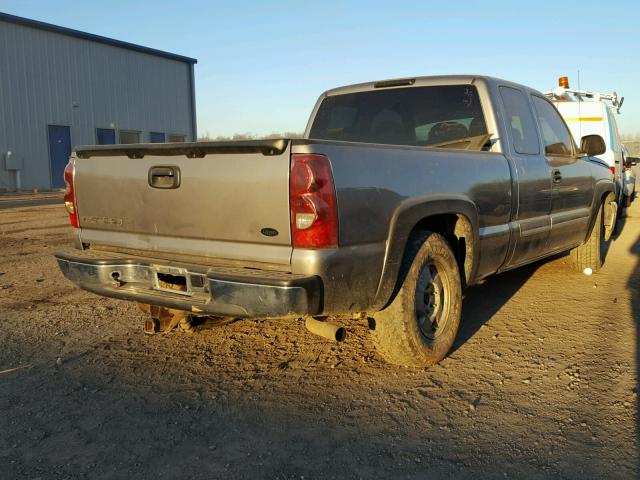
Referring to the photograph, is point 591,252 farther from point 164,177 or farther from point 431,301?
point 164,177

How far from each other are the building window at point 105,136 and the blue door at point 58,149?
147cm

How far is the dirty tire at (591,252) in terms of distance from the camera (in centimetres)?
648

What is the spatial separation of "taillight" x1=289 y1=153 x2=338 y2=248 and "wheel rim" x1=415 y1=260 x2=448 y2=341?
102 cm

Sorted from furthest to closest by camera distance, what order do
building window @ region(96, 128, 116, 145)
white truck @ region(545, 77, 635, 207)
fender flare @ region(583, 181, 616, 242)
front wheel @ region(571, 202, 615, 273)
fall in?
building window @ region(96, 128, 116, 145)
white truck @ region(545, 77, 635, 207)
front wheel @ region(571, 202, 615, 273)
fender flare @ region(583, 181, 616, 242)

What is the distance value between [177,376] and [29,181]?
21344 mm

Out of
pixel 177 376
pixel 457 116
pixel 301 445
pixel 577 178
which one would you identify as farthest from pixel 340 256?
pixel 577 178

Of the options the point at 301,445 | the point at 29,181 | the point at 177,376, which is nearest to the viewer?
the point at 301,445

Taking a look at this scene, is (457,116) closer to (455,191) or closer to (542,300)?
(455,191)

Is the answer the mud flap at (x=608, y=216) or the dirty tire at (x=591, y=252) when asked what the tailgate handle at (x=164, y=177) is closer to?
the dirty tire at (x=591, y=252)

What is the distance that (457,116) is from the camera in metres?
4.63

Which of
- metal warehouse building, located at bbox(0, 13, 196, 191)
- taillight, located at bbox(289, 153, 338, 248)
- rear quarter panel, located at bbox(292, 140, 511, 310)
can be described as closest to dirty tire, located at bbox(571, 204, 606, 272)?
rear quarter panel, located at bbox(292, 140, 511, 310)

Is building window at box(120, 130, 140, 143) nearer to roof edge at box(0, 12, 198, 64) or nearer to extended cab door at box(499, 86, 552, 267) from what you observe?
roof edge at box(0, 12, 198, 64)

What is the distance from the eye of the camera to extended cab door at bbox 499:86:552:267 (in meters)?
4.59

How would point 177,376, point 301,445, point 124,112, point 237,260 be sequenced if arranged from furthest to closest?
1. point 124,112
2. point 177,376
3. point 237,260
4. point 301,445
